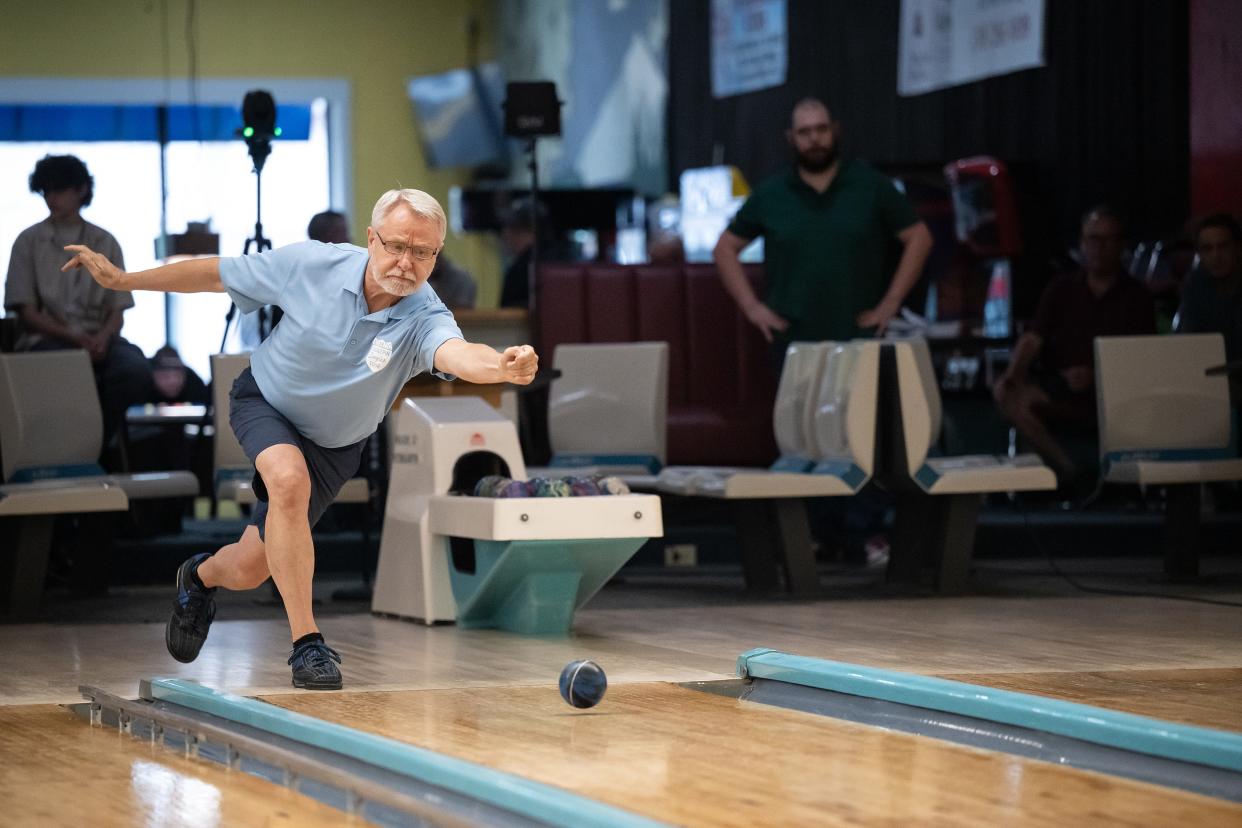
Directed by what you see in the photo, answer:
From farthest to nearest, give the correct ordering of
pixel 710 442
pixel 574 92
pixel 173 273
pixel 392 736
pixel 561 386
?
pixel 574 92 → pixel 710 442 → pixel 561 386 → pixel 173 273 → pixel 392 736

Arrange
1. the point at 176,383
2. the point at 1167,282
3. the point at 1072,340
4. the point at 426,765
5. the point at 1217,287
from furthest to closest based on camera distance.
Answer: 1. the point at 176,383
2. the point at 1167,282
3. the point at 1072,340
4. the point at 1217,287
5. the point at 426,765

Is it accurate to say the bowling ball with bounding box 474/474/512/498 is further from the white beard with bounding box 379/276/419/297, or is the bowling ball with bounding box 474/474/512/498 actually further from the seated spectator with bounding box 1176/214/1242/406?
the seated spectator with bounding box 1176/214/1242/406

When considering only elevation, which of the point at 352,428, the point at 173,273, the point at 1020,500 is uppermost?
the point at 173,273

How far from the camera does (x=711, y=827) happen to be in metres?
2.68

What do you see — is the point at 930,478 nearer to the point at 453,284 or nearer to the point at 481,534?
the point at 481,534

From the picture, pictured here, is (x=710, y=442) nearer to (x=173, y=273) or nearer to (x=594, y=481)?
(x=594, y=481)

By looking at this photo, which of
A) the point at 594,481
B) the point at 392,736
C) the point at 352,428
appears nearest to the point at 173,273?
the point at 352,428

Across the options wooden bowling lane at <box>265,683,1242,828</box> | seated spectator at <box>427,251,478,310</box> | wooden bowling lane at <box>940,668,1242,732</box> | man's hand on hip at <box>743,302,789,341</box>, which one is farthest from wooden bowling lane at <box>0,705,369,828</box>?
seated spectator at <box>427,251,478,310</box>

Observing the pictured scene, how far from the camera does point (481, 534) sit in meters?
5.25

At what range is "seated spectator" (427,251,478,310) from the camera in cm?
Result: 829

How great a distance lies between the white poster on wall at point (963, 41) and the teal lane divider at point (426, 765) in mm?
6379

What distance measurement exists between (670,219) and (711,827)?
9.37 m

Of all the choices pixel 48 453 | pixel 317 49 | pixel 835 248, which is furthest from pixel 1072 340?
pixel 317 49

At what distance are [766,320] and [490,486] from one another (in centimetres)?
203
